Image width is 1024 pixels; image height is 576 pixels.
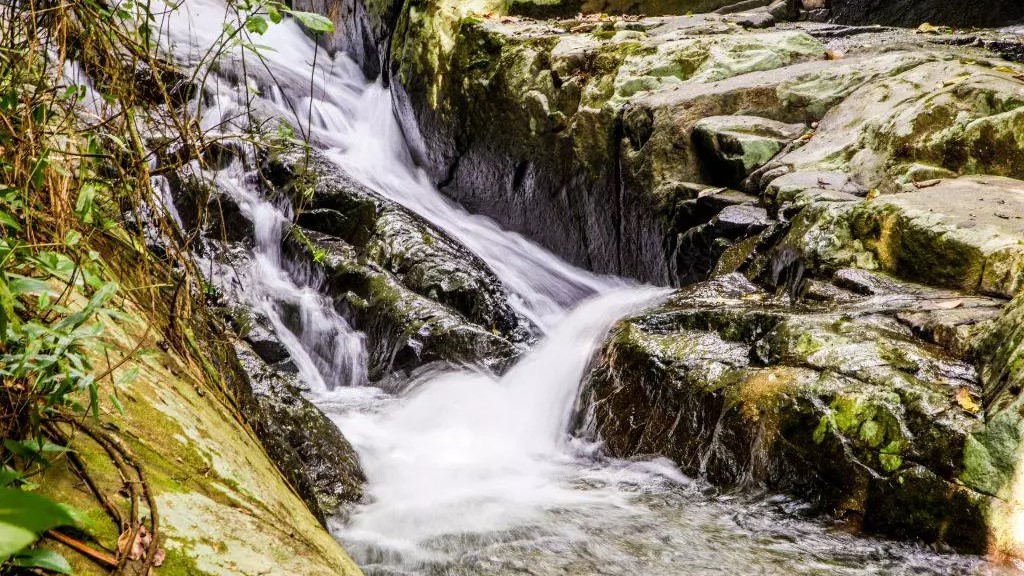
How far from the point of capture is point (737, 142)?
7191 millimetres

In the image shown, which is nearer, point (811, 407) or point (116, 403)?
point (116, 403)

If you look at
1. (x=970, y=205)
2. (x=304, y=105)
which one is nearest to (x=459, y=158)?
(x=304, y=105)

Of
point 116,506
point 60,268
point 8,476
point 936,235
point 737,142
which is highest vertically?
point 737,142

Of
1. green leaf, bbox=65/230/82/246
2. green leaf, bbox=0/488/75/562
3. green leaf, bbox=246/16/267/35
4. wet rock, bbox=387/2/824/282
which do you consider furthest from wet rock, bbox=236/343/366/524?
wet rock, bbox=387/2/824/282

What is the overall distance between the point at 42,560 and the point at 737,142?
7161 millimetres

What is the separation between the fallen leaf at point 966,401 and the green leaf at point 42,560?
4061 millimetres

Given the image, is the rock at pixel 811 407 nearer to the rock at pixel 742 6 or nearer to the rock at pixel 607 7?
the rock at pixel 607 7

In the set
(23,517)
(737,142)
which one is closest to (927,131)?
(737,142)

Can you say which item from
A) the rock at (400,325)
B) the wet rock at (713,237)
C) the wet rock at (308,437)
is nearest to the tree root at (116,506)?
the wet rock at (308,437)

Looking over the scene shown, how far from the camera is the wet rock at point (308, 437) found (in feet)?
13.3

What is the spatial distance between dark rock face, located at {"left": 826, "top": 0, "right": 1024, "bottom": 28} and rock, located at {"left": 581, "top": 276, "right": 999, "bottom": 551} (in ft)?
30.4

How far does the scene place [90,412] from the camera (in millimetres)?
1835

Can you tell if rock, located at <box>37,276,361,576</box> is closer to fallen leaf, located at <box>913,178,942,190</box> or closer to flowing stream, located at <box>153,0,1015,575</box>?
flowing stream, located at <box>153,0,1015,575</box>

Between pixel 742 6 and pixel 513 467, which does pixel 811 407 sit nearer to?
pixel 513 467
